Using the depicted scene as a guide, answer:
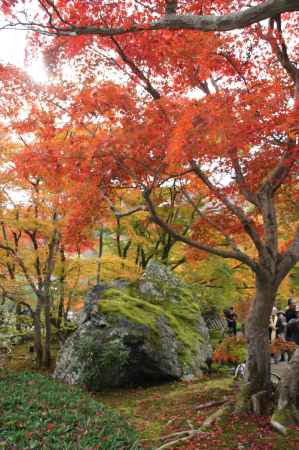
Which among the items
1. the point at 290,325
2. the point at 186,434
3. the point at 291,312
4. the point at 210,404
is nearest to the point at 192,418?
the point at 210,404

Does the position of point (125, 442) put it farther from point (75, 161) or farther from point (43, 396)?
point (75, 161)

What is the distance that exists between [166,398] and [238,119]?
21.8 feet

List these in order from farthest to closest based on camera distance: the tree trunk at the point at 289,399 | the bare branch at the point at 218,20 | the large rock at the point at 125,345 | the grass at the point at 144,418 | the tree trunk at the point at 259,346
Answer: the large rock at the point at 125,345 < the tree trunk at the point at 259,346 < the tree trunk at the point at 289,399 < the grass at the point at 144,418 < the bare branch at the point at 218,20

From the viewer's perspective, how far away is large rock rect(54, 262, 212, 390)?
10672 mm

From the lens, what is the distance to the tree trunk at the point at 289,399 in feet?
21.6

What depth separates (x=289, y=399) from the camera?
682 cm

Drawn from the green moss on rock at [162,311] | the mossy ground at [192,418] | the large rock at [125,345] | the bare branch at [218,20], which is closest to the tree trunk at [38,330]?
the large rock at [125,345]

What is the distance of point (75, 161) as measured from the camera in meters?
8.09

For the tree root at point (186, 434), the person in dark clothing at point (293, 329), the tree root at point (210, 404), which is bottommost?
the tree root at point (186, 434)

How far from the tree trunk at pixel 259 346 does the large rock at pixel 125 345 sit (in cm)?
393

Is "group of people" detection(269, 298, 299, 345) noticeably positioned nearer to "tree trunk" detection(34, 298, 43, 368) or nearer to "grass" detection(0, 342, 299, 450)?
"grass" detection(0, 342, 299, 450)

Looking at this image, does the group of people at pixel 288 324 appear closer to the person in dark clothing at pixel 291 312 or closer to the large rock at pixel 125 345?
the person in dark clothing at pixel 291 312

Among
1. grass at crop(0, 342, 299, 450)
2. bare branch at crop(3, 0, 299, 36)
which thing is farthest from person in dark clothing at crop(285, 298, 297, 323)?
bare branch at crop(3, 0, 299, 36)

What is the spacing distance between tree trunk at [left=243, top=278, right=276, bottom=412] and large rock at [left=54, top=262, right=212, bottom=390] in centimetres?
393
